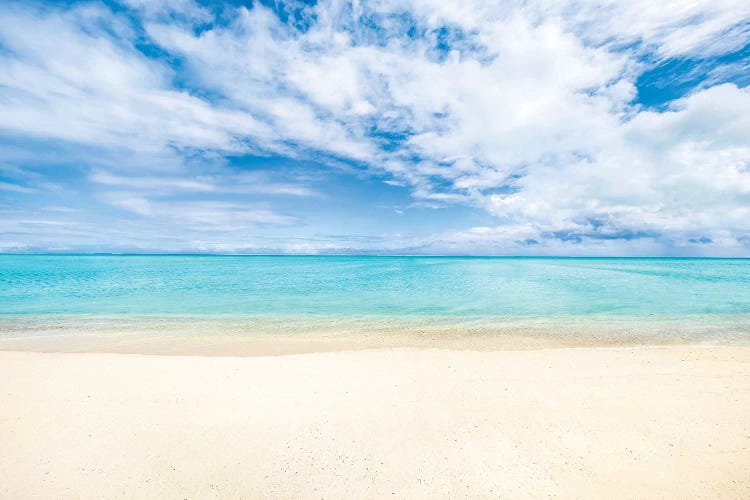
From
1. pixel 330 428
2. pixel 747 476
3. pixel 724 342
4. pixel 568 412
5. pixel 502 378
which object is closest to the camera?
pixel 747 476

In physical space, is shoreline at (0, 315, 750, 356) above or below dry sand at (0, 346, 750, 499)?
below

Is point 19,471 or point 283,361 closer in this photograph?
point 19,471

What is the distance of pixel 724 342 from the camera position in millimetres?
14047

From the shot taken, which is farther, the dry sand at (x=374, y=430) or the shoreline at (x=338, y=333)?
the shoreline at (x=338, y=333)

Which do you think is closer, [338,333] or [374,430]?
[374,430]

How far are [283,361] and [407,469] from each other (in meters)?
6.36

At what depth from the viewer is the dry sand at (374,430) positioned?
16.9 feet

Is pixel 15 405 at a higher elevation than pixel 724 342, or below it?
higher

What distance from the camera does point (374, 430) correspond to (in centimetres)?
653

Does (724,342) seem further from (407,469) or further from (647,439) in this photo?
(407,469)

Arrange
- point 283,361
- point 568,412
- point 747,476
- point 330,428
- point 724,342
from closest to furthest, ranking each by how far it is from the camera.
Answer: point 747,476 < point 330,428 < point 568,412 < point 283,361 < point 724,342

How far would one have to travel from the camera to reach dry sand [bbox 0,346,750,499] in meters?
5.15

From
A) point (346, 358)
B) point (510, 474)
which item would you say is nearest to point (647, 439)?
point (510, 474)

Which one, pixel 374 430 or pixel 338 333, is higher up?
pixel 374 430
